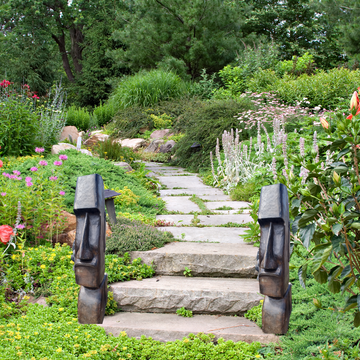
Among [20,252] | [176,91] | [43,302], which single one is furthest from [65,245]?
[176,91]

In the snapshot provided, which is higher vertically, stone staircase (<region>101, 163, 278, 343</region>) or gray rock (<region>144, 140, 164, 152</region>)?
gray rock (<region>144, 140, 164, 152</region>)

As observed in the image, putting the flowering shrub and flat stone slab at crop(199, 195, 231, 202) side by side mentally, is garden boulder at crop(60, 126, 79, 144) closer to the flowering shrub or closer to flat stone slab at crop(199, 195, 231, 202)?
flat stone slab at crop(199, 195, 231, 202)

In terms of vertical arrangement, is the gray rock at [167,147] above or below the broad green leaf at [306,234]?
above

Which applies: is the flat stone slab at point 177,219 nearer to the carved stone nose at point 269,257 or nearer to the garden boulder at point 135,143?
the carved stone nose at point 269,257

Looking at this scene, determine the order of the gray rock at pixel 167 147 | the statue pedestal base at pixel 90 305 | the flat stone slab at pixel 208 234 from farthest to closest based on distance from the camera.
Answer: the gray rock at pixel 167 147
the flat stone slab at pixel 208 234
the statue pedestal base at pixel 90 305

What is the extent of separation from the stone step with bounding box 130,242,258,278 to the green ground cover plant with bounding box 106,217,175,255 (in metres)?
0.08

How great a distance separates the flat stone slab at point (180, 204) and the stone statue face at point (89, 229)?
3.56 metres

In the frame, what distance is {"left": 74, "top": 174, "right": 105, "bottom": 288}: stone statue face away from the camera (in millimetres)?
730

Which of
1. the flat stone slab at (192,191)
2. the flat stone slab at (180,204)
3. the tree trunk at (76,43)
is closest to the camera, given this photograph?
the flat stone slab at (180,204)

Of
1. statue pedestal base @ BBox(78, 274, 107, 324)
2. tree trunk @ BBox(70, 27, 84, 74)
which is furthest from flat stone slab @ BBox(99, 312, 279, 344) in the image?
tree trunk @ BBox(70, 27, 84, 74)

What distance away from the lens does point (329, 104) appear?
28.7ft

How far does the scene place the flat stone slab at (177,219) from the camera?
386 cm

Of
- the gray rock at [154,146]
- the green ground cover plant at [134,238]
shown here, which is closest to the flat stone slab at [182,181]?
the green ground cover plant at [134,238]

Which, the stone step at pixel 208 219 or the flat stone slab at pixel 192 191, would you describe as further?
the flat stone slab at pixel 192 191
